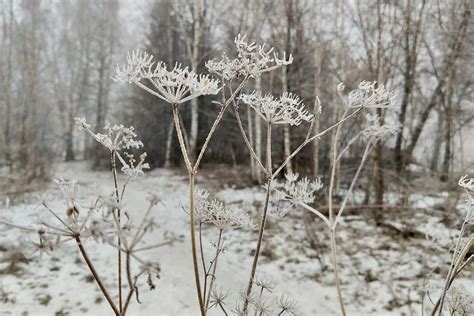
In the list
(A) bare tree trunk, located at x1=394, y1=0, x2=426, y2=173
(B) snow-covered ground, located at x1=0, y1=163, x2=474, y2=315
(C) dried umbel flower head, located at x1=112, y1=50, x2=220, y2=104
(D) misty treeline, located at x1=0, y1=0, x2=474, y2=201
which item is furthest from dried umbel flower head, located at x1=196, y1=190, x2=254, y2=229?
(A) bare tree trunk, located at x1=394, y1=0, x2=426, y2=173

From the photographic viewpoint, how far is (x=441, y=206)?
6.79 m

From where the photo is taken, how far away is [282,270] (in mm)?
→ 5570

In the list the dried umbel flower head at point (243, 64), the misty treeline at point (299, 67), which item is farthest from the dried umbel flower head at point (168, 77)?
the misty treeline at point (299, 67)

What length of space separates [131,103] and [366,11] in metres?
12.9

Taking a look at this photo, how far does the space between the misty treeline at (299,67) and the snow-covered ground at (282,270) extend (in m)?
1.18

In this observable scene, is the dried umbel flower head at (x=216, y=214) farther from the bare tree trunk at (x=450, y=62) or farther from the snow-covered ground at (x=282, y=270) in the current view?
the bare tree trunk at (x=450, y=62)

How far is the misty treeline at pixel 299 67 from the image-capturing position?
759 cm

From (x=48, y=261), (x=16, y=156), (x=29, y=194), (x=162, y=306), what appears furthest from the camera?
(x=16, y=156)

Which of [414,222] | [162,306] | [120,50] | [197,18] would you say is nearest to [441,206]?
[414,222]

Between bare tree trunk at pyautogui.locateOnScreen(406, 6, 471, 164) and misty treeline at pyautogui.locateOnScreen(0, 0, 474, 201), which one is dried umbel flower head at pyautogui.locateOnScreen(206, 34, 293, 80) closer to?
misty treeline at pyautogui.locateOnScreen(0, 0, 474, 201)

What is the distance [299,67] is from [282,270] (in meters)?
6.20

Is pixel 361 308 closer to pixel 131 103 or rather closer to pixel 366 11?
pixel 366 11

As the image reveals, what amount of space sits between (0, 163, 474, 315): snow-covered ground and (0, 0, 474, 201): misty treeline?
118 cm

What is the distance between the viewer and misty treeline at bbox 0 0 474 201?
7586 millimetres
